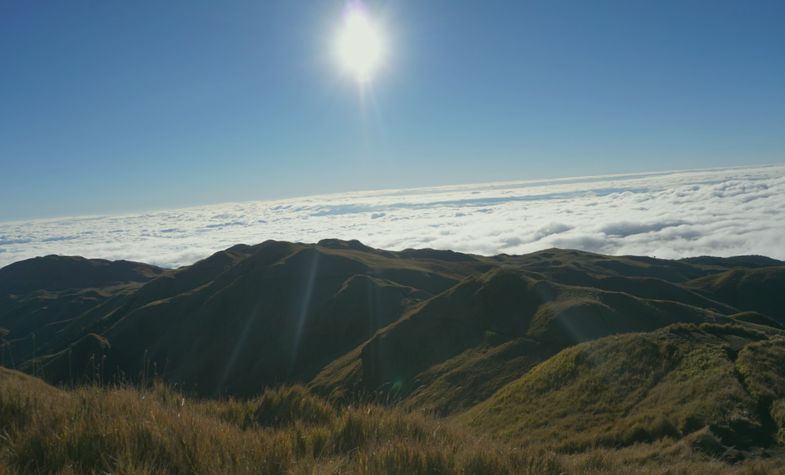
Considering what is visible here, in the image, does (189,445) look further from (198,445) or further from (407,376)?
(407,376)

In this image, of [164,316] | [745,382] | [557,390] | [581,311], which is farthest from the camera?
[164,316]

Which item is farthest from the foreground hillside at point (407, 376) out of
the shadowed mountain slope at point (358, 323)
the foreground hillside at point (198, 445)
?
the shadowed mountain slope at point (358, 323)

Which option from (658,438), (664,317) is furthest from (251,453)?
(664,317)

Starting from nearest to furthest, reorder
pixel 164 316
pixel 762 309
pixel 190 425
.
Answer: pixel 190 425, pixel 164 316, pixel 762 309

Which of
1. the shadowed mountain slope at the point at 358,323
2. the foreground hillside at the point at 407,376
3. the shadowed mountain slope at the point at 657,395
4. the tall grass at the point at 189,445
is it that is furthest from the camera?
the shadowed mountain slope at the point at 358,323

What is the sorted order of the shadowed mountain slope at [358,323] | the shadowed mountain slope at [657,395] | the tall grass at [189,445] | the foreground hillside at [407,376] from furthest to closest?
the shadowed mountain slope at [358,323] < the shadowed mountain slope at [657,395] < the foreground hillside at [407,376] < the tall grass at [189,445]

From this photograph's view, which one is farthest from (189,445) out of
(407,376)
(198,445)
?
(407,376)

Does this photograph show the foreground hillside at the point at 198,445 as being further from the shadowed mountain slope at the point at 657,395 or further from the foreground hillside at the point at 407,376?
the shadowed mountain slope at the point at 657,395

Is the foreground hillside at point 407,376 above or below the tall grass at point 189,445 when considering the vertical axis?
below

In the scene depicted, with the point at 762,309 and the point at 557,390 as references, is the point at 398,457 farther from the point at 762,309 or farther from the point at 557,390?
the point at 762,309
